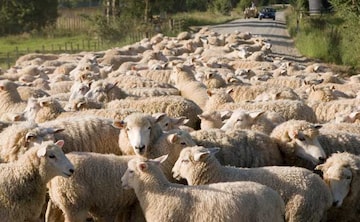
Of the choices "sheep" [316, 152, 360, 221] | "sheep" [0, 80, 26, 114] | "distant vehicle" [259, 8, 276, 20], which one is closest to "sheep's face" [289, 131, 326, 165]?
"sheep" [316, 152, 360, 221]

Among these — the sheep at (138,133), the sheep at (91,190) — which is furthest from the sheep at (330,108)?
the sheep at (91,190)

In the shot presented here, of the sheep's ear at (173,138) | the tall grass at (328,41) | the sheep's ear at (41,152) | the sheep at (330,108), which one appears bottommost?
the tall grass at (328,41)

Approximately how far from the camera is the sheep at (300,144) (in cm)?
746

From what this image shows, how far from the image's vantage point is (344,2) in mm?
22125

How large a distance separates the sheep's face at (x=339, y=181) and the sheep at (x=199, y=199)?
3.18 ft

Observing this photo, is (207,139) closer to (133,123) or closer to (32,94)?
(133,123)

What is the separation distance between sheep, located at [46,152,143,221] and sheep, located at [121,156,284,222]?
0.45 meters

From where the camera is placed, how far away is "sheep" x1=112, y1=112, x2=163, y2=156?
6.98 meters

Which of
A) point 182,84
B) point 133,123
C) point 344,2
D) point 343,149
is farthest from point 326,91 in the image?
point 344,2

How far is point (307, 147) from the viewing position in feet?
24.6

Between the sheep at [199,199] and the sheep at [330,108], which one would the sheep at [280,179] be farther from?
the sheep at [330,108]

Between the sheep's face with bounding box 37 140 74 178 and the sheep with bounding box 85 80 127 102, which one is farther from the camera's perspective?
the sheep with bounding box 85 80 127 102

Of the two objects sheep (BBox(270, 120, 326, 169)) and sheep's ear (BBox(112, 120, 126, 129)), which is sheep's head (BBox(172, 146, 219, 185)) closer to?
sheep's ear (BBox(112, 120, 126, 129))

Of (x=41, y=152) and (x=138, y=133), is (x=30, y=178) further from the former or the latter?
(x=138, y=133)
